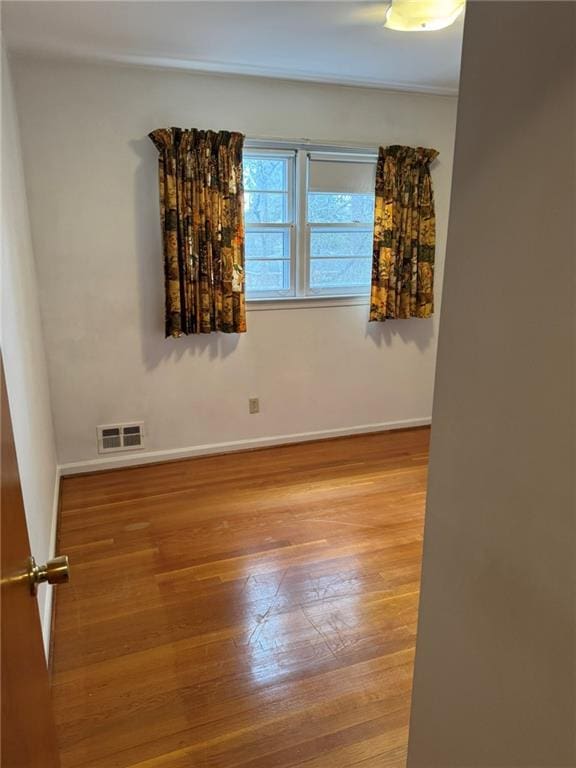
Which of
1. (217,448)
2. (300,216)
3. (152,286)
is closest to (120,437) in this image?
(217,448)

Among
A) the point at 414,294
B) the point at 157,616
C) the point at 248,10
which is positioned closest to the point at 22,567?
the point at 157,616

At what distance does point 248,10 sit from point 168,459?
2.60 m

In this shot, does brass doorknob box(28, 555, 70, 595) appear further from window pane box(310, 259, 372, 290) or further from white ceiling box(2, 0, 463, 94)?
window pane box(310, 259, 372, 290)

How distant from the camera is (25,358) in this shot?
2238 mm

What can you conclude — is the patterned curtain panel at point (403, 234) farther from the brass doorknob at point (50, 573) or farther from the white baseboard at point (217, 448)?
the brass doorknob at point (50, 573)

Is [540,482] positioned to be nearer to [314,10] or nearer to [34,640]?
[34,640]

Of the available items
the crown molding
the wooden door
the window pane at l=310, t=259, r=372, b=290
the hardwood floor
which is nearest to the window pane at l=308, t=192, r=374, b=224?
the window pane at l=310, t=259, r=372, b=290

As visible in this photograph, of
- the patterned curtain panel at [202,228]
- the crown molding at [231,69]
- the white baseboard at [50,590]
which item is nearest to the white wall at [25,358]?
the white baseboard at [50,590]

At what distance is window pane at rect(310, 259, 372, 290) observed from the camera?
12.3 feet

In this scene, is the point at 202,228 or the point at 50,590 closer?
the point at 50,590

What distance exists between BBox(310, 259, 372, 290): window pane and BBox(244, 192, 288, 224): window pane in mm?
397

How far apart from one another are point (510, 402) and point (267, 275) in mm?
2984

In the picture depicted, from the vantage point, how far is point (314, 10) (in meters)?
2.29

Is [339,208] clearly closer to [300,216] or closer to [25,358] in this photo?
[300,216]
